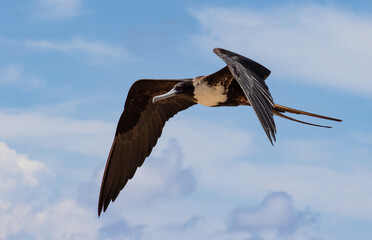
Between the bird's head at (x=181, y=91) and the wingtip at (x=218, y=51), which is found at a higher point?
the bird's head at (x=181, y=91)

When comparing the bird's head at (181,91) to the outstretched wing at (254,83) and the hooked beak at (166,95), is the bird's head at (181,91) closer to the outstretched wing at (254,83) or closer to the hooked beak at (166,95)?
the hooked beak at (166,95)

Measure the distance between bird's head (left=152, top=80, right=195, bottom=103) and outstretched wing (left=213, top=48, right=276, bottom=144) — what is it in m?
1.09

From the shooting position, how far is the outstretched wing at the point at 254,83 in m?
6.22

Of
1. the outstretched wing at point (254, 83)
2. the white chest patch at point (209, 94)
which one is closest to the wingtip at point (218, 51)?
the outstretched wing at point (254, 83)

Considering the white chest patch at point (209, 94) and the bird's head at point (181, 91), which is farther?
the bird's head at point (181, 91)

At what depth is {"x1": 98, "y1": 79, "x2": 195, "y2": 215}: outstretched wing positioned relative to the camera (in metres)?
9.17

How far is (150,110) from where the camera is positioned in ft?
30.4

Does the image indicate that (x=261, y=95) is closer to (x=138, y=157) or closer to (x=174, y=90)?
(x=174, y=90)

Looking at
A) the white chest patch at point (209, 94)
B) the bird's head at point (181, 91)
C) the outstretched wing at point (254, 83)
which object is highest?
the bird's head at point (181, 91)

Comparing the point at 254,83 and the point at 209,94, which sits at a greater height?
the point at 209,94

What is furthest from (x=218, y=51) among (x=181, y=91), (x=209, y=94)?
(x=181, y=91)

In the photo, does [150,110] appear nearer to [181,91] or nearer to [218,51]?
[181,91]

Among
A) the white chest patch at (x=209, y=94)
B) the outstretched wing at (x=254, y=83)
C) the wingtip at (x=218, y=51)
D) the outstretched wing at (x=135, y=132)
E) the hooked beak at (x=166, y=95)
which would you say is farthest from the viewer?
the outstretched wing at (x=135, y=132)

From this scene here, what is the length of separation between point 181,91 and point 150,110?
834 mm
